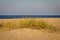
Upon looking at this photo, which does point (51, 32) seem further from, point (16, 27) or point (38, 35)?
point (16, 27)

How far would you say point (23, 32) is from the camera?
3127mm

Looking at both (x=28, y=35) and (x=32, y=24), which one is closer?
(x=28, y=35)

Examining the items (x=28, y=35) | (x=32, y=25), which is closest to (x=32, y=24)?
(x=32, y=25)

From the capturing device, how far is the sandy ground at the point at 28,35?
2900 millimetres

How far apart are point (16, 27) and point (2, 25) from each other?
467 mm

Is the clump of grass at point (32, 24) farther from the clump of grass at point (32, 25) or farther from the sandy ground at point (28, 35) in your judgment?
the sandy ground at point (28, 35)

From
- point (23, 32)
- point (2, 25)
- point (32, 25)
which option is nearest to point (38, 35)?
point (23, 32)

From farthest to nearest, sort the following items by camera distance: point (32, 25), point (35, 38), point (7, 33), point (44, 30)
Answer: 1. point (32, 25)
2. point (44, 30)
3. point (7, 33)
4. point (35, 38)

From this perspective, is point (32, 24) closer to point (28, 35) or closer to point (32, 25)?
point (32, 25)

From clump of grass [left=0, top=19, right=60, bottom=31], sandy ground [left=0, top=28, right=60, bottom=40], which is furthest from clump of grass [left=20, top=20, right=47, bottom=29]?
sandy ground [left=0, top=28, right=60, bottom=40]

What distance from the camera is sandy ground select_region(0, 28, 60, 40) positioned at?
2900 mm

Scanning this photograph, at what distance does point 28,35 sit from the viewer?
9.82 feet

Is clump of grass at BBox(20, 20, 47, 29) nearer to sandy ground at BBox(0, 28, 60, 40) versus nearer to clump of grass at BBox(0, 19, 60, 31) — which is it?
clump of grass at BBox(0, 19, 60, 31)

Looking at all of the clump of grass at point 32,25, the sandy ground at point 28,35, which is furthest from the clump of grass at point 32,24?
the sandy ground at point 28,35
